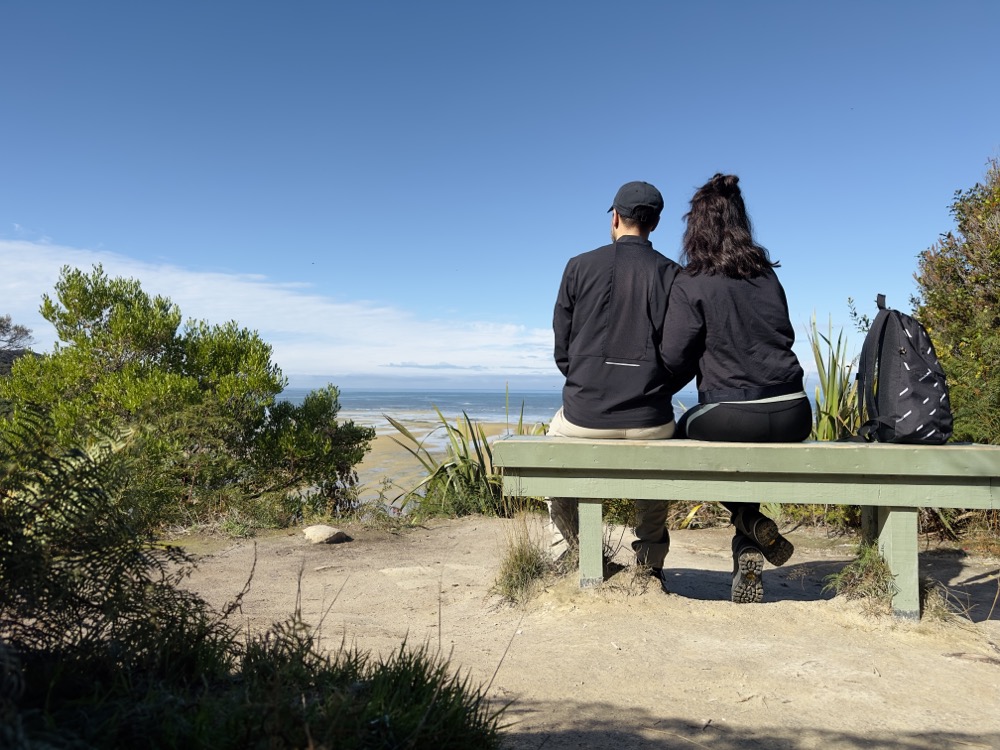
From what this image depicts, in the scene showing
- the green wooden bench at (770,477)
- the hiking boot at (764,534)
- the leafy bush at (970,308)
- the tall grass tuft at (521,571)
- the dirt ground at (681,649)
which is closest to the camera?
the dirt ground at (681,649)

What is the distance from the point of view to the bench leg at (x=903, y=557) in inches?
140

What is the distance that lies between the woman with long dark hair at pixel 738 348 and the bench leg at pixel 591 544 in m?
0.65

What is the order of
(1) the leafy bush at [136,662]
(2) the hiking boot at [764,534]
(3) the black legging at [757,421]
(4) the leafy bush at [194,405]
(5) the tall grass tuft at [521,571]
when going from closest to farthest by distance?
1. (1) the leafy bush at [136,662]
2. (3) the black legging at [757,421]
3. (2) the hiking boot at [764,534]
4. (5) the tall grass tuft at [521,571]
5. (4) the leafy bush at [194,405]

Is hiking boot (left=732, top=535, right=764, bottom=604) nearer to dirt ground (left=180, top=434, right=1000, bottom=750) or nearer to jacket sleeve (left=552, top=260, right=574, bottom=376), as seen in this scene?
dirt ground (left=180, top=434, right=1000, bottom=750)

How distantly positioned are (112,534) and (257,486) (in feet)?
20.2

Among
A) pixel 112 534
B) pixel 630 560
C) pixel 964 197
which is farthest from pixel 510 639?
pixel 964 197

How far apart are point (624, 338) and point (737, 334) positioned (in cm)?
54

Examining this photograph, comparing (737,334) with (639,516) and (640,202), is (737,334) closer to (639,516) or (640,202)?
(640,202)

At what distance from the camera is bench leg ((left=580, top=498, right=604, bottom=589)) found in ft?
12.5

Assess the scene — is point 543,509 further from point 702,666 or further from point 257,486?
point 702,666

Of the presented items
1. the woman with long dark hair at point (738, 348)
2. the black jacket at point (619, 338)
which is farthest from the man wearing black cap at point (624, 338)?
the woman with long dark hair at point (738, 348)

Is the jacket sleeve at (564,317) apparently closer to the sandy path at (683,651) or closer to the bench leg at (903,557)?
the sandy path at (683,651)

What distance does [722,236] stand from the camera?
3.86 metres

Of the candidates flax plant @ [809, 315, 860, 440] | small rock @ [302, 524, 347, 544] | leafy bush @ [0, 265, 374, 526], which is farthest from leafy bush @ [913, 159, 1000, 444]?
leafy bush @ [0, 265, 374, 526]
